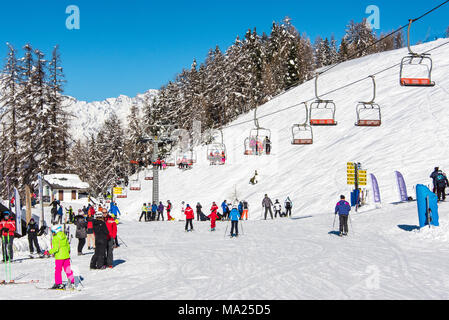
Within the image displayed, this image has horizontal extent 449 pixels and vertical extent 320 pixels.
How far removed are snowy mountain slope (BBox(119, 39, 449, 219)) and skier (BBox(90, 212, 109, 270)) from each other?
2015 centimetres

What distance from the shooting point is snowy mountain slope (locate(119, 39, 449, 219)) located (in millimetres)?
34250

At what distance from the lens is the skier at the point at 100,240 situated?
41.3 ft

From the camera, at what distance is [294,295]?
902cm

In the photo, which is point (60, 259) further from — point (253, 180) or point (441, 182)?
point (253, 180)

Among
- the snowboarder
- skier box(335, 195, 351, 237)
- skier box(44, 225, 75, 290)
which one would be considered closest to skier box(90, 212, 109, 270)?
skier box(44, 225, 75, 290)

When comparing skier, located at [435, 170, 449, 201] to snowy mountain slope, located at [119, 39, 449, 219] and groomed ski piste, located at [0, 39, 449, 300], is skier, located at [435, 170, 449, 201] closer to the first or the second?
groomed ski piste, located at [0, 39, 449, 300]

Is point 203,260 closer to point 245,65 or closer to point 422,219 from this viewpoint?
point 422,219

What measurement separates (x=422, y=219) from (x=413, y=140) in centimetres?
2255

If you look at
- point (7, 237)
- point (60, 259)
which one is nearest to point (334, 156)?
point (7, 237)

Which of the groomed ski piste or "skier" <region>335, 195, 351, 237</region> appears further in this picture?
"skier" <region>335, 195, 351, 237</region>

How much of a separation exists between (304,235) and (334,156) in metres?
22.4

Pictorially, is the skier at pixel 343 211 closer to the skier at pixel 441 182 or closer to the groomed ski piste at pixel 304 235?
the groomed ski piste at pixel 304 235

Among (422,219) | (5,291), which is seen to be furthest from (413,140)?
(5,291)
